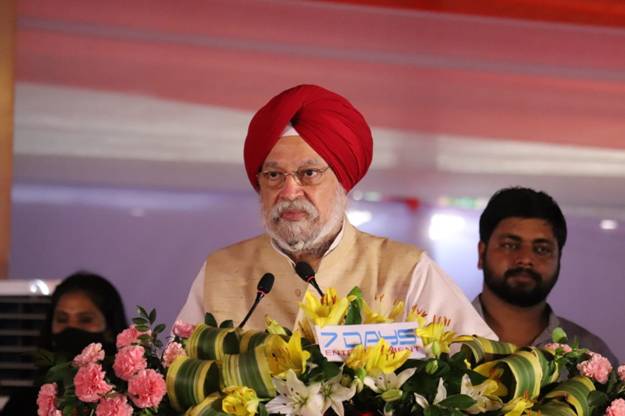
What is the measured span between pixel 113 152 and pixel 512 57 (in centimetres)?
167

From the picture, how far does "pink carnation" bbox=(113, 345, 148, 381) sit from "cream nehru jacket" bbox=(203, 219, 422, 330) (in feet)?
2.66

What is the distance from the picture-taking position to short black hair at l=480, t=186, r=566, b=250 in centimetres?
408

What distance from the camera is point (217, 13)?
16.5ft

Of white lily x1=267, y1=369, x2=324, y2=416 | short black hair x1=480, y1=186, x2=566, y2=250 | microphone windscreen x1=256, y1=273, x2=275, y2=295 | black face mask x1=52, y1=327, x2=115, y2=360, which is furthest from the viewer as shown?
short black hair x1=480, y1=186, x2=566, y2=250

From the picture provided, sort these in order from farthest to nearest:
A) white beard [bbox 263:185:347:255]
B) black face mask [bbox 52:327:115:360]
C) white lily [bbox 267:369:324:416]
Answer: black face mask [bbox 52:327:115:360] → white beard [bbox 263:185:347:255] → white lily [bbox 267:369:324:416]

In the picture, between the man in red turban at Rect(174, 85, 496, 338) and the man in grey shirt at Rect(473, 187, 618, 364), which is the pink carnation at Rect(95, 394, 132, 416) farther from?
the man in grey shirt at Rect(473, 187, 618, 364)

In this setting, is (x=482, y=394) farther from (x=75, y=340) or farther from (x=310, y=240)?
(x=75, y=340)

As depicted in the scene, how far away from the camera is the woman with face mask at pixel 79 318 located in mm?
4023

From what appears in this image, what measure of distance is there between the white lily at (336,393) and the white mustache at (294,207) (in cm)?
97

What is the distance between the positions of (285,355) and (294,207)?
94 cm

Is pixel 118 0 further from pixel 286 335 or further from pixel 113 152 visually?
pixel 286 335

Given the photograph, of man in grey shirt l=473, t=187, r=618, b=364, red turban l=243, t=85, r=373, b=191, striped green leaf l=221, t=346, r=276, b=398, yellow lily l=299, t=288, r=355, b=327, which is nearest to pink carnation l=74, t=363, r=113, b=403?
striped green leaf l=221, t=346, r=276, b=398

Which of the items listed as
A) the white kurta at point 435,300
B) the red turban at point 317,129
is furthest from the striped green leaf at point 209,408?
the red turban at point 317,129

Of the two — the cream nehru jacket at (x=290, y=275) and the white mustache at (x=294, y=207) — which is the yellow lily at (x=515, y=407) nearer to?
the cream nehru jacket at (x=290, y=275)
